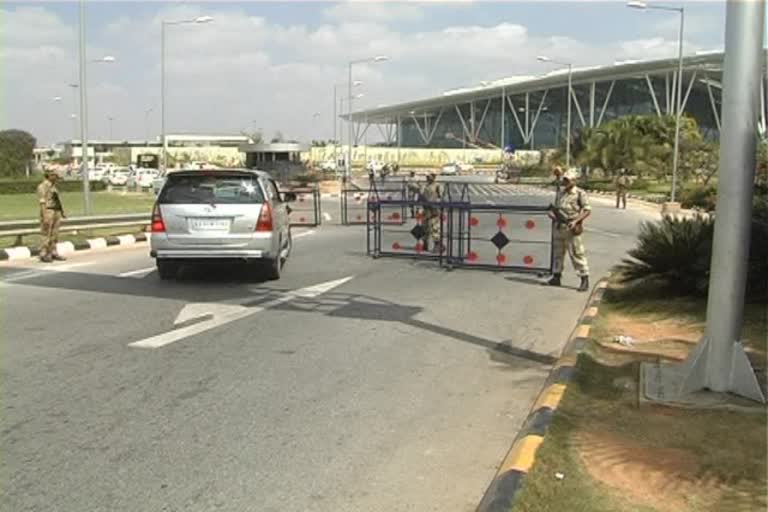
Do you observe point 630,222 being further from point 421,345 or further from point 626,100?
point 626,100

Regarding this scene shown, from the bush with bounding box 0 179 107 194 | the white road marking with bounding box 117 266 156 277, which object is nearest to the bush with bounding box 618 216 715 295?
the white road marking with bounding box 117 266 156 277

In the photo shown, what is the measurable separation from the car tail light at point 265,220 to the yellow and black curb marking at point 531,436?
5.17m

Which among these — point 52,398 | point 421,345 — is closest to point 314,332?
point 421,345

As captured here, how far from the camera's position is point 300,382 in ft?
22.2

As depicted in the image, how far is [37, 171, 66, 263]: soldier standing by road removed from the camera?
15.5 m

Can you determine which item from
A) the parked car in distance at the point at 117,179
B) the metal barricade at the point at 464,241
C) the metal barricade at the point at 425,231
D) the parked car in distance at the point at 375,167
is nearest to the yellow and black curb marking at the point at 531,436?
the metal barricade at the point at 464,241

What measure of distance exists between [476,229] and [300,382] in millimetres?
14987

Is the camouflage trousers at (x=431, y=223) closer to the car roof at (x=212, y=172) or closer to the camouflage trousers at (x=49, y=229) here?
the car roof at (x=212, y=172)

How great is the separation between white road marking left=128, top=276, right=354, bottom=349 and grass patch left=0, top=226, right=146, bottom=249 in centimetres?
897

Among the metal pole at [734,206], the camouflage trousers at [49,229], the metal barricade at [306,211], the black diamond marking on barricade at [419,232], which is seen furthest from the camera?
the metal barricade at [306,211]

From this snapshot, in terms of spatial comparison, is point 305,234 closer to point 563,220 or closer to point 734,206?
point 563,220

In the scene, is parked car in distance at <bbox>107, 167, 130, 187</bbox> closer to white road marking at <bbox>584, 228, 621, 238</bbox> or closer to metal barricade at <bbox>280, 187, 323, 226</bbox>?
metal barricade at <bbox>280, 187, 323, 226</bbox>

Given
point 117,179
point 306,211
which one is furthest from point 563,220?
point 117,179

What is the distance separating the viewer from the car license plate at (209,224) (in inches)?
469
